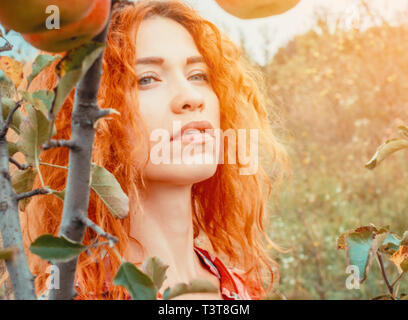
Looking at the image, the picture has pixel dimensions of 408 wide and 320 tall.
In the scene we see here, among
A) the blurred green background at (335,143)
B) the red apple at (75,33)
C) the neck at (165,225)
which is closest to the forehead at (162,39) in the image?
the neck at (165,225)

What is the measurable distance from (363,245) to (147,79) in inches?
19.9

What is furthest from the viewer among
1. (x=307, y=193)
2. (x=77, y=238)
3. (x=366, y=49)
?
(x=366, y=49)

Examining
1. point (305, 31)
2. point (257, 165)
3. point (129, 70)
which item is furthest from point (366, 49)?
point (129, 70)

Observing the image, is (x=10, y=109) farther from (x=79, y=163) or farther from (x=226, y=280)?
(x=226, y=280)

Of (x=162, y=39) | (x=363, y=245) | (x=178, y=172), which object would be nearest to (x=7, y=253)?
(x=363, y=245)

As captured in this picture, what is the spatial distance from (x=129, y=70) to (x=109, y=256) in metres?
0.34

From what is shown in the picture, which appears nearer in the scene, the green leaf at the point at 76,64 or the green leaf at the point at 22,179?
the green leaf at the point at 76,64

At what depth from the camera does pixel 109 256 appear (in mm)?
863

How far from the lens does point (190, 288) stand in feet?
1.28

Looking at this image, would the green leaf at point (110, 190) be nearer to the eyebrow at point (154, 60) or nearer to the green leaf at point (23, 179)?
the green leaf at point (23, 179)

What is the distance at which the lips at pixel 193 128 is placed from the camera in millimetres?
814

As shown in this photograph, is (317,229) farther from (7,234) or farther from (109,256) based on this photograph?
(7,234)

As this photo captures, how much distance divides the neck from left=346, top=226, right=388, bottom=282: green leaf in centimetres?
40

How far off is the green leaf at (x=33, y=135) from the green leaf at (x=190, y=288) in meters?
0.17
